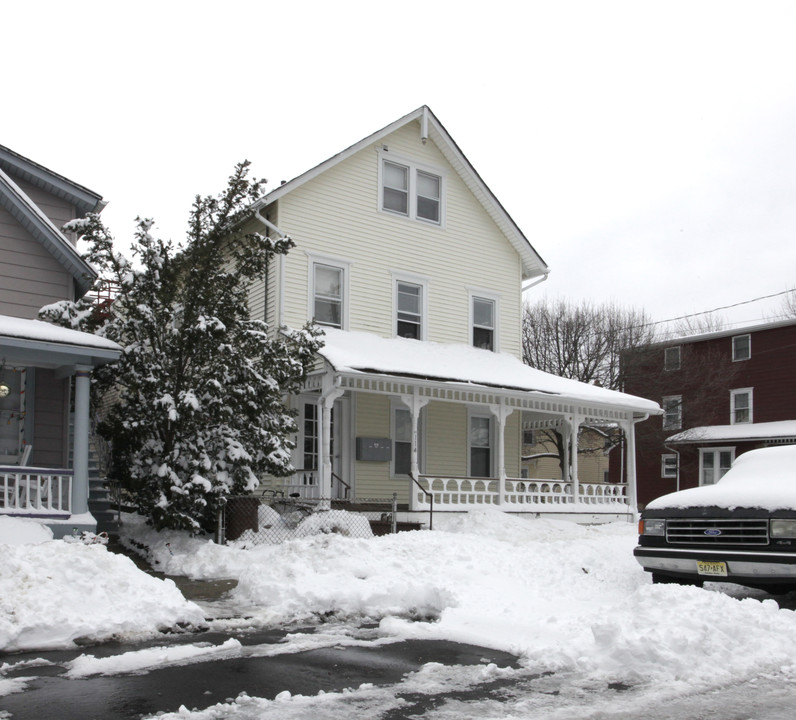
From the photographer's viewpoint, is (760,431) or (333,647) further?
(760,431)

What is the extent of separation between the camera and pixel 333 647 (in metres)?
7.49

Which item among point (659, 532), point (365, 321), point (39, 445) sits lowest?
point (659, 532)

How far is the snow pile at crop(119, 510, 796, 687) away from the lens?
676 cm

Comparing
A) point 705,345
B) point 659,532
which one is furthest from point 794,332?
point 659,532

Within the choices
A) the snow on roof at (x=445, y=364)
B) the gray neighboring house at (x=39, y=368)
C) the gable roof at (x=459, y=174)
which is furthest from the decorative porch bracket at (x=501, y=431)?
the gray neighboring house at (x=39, y=368)

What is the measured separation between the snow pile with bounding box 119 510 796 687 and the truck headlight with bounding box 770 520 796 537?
135cm

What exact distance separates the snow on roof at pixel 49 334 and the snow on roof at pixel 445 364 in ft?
14.7

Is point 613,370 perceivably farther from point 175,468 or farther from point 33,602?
point 33,602

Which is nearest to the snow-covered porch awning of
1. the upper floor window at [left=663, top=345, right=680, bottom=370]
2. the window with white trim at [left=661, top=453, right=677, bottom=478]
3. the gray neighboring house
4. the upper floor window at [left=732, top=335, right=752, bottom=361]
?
the gray neighboring house

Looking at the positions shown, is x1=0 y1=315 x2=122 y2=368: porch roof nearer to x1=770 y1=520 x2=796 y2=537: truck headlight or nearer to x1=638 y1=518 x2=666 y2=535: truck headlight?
x1=638 y1=518 x2=666 y2=535: truck headlight

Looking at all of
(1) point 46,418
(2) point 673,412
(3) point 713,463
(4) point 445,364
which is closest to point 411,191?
(4) point 445,364

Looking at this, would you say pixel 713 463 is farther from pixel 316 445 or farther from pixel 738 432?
pixel 316 445

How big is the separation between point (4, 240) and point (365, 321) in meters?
8.18

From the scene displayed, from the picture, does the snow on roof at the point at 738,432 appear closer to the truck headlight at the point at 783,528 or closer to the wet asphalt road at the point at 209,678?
the truck headlight at the point at 783,528
